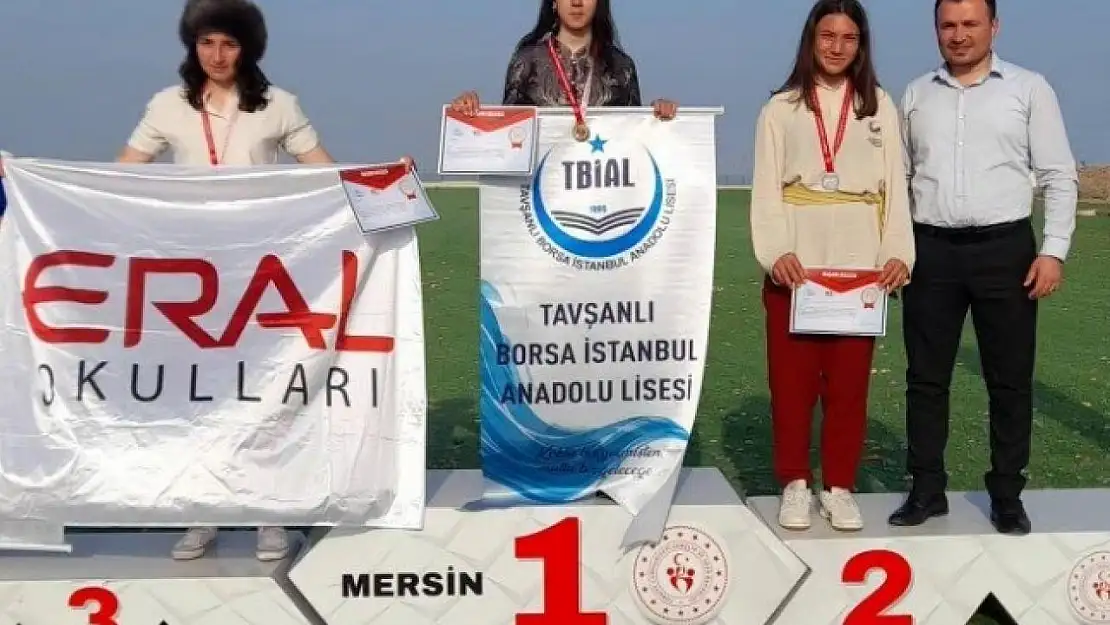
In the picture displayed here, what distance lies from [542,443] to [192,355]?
122cm

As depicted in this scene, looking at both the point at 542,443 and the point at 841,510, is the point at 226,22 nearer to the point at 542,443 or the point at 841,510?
the point at 542,443

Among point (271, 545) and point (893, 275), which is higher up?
point (893, 275)

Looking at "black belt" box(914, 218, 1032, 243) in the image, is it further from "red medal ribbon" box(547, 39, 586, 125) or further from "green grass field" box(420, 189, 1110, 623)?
"green grass field" box(420, 189, 1110, 623)

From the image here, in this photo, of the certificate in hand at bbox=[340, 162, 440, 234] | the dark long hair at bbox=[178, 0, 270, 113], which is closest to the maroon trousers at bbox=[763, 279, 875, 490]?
the certificate in hand at bbox=[340, 162, 440, 234]

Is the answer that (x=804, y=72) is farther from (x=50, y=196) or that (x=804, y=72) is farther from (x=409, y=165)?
(x=50, y=196)

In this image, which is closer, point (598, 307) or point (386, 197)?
point (386, 197)

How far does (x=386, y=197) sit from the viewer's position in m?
3.77

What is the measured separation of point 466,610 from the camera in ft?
12.7

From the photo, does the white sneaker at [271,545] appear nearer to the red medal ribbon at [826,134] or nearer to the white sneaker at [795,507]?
the white sneaker at [795,507]

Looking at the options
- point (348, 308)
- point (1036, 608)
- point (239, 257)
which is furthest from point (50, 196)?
point (1036, 608)

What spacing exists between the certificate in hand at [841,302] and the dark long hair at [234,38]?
196 cm

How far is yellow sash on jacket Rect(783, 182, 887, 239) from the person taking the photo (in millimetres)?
3844

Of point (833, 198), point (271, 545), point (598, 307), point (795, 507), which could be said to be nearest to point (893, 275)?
point (833, 198)

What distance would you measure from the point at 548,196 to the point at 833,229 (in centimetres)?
97
